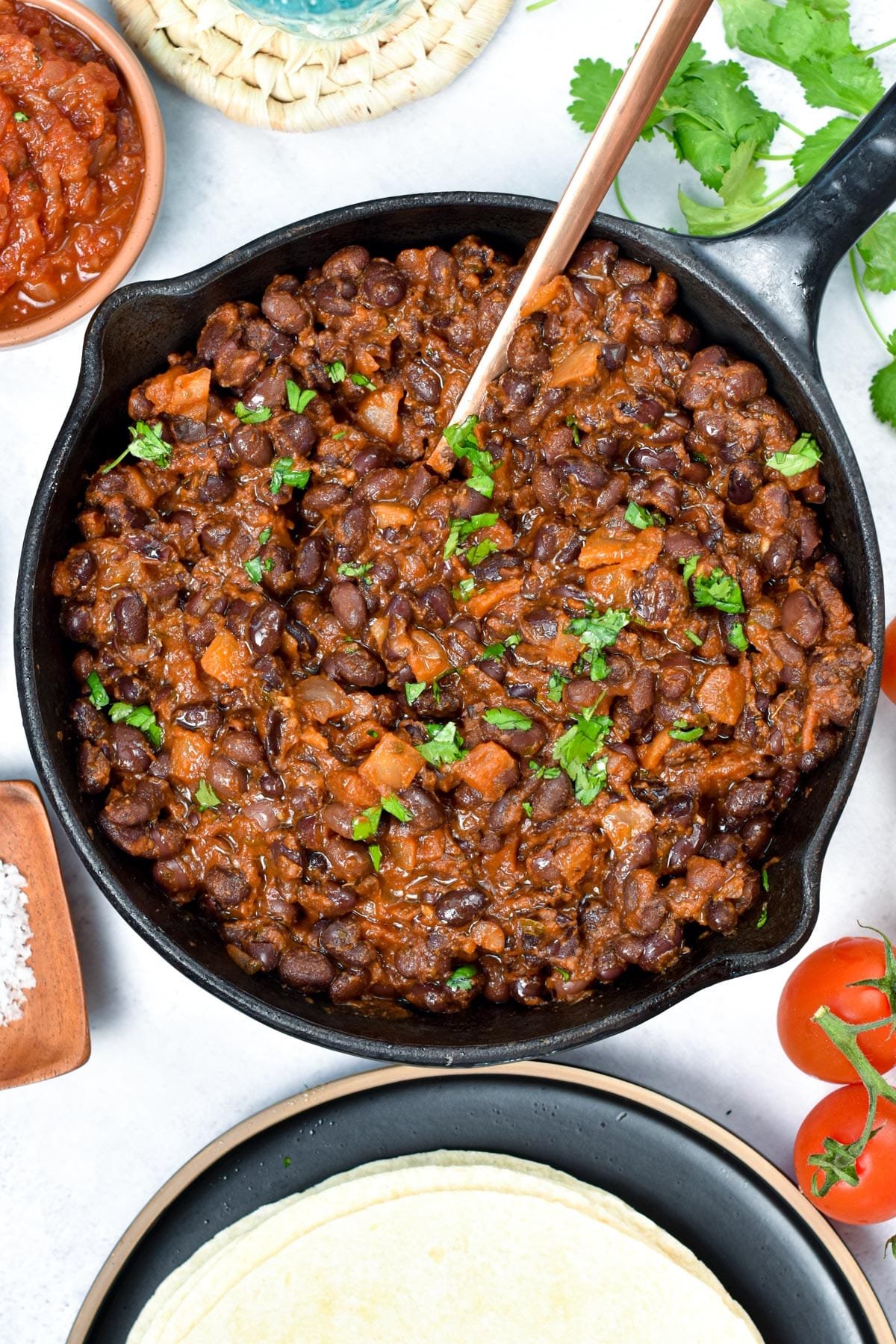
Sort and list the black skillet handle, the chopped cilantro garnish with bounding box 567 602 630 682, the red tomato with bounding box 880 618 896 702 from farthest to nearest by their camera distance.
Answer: the red tomato with bounding box 880 618 896 702, the chopped cilantro garnish with bounding box 567 602 630 682, the black skillet handle

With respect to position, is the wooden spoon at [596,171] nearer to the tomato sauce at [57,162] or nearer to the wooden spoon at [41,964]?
the tomato sauce at [57,162]

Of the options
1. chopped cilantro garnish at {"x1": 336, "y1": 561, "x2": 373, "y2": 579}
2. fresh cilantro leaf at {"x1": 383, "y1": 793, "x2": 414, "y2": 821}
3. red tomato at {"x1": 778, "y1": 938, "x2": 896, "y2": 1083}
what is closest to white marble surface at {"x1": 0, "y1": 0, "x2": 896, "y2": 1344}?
red tomato at {"x1": 778, "y1": 938, "x2": 896, "y2": 1083}

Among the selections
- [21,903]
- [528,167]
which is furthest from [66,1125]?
[528,167]

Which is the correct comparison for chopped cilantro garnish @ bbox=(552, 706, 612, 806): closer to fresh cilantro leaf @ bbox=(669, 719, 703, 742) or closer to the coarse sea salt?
fresh cilantro leaf @ bbox=(669, 719, 703, 742)

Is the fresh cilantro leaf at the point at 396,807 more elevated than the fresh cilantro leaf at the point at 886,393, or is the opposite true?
the fresh cilantro leaf at the point at 886,393

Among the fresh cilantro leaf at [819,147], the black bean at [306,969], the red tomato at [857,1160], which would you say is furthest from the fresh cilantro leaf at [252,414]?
the red tomato at [857,1160]

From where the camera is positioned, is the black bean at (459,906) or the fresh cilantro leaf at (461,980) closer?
the black bean at (459,906)
